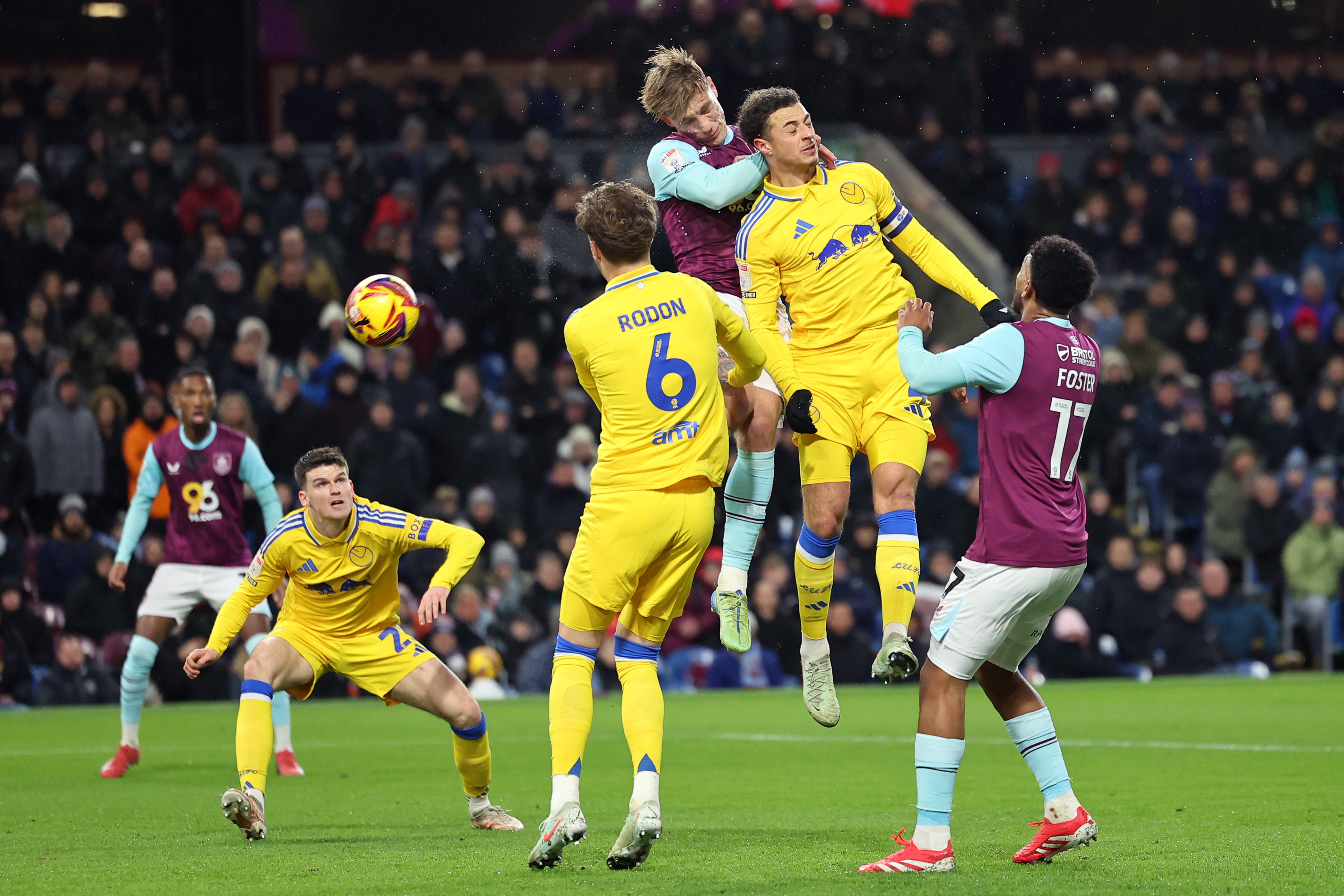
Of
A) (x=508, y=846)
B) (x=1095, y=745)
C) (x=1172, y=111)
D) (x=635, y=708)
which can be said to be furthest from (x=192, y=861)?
(x=1172, y=111)

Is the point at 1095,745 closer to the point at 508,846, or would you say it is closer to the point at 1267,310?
the point at 508,846

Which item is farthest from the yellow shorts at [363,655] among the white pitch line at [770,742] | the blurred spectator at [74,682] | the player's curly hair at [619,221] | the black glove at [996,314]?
the blurred spectator at [74,682]

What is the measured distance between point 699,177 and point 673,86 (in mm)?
533

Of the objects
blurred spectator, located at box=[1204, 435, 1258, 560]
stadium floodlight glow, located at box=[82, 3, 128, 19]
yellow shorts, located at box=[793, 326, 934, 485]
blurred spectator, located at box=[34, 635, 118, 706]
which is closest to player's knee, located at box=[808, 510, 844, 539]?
yellow shorts, located at box=[793, 326, 934, 485]

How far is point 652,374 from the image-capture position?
251 inches

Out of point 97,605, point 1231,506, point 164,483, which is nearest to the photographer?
point 164,483

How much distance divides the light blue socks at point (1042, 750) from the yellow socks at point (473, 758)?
8.75ft

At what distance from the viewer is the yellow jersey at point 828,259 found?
311 inches

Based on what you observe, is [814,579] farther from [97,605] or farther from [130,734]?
[97,605]

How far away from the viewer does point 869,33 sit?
21.2m

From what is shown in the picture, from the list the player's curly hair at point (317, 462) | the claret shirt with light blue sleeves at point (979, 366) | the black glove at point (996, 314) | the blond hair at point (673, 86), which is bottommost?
the player's curly hair at point (317, 462)

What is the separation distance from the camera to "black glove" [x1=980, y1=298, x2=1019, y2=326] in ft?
23.9

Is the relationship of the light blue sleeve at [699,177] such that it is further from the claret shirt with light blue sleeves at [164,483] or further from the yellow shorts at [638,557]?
the claret shirt with light blue sleeves at [164,483]

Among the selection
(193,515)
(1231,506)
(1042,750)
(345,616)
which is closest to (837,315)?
(1042,750)
